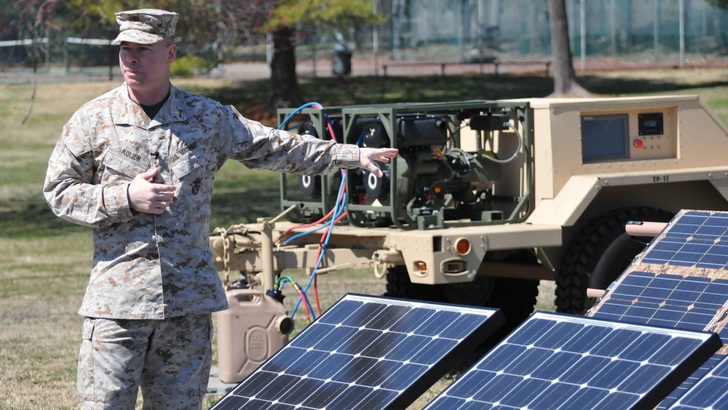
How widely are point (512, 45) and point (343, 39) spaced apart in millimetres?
5690

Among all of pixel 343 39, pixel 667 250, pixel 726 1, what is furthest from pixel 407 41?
pixel 667 250

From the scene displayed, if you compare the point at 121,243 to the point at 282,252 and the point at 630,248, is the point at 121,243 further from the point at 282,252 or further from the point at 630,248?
the point at 630,248

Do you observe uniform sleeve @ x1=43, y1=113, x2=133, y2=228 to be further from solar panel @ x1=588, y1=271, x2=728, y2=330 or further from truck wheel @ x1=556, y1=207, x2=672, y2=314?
truck wheel @ x1=556, y1=207, x2=672, y2=314

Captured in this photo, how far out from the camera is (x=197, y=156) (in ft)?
18.0

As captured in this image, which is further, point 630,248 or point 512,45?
point 512,45

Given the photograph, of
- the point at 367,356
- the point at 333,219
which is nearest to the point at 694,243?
the point at 367,356

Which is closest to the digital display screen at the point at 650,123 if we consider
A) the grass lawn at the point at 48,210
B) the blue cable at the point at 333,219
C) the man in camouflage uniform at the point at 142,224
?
the blue cable at the point at 333,219

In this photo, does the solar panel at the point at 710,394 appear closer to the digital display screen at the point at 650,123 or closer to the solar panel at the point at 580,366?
the solar panel at the point at 580,366

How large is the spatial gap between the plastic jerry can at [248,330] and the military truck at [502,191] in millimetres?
517

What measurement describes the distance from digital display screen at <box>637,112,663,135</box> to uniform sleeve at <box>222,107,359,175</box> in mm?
4712

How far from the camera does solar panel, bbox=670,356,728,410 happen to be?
4523mm

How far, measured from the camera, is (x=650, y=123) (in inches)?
397

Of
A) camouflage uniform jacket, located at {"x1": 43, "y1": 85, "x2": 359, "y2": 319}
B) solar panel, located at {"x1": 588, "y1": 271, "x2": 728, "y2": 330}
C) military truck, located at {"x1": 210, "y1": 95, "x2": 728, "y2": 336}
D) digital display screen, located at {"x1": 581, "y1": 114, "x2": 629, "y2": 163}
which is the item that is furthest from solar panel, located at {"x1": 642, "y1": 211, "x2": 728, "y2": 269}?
digital display screen, located at {"x1": 581, "y1": 114, "x2": 629, "y2": 163}

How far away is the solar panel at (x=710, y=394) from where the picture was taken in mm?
4523
